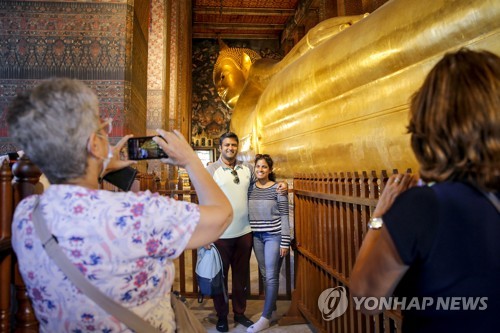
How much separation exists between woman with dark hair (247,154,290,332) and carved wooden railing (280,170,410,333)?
18 cm

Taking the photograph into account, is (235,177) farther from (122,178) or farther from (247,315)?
(122,178)

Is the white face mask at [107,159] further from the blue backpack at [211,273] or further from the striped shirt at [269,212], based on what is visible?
the striped shirt at [269,212]

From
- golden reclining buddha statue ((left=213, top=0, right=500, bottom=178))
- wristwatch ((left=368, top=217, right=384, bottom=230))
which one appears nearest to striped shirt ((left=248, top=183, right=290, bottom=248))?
golden reclining buddha statue ((left=213, top=0, right=500, bottom=178))

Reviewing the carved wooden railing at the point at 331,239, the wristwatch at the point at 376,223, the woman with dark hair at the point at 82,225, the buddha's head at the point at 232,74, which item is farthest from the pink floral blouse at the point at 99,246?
the buddha's head at the point at 232,74

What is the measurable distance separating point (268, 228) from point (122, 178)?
159cm

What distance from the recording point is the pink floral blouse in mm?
620

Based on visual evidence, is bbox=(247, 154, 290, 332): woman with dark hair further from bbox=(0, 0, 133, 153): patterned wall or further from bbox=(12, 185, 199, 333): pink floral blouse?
bbox=(12, 185, 199, 333): pink floral blouse

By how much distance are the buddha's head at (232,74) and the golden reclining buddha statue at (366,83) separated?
4.25m

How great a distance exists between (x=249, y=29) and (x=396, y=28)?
1199 cm

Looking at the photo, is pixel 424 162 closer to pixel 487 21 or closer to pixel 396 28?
pixel 487 21

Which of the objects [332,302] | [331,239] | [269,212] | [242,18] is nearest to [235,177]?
[269,212]

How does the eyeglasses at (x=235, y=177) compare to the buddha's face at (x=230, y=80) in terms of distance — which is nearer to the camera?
the eyeglasses at (x=235, y=177)

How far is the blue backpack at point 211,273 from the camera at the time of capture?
7.14 ft

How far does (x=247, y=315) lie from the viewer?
2.54 metres
